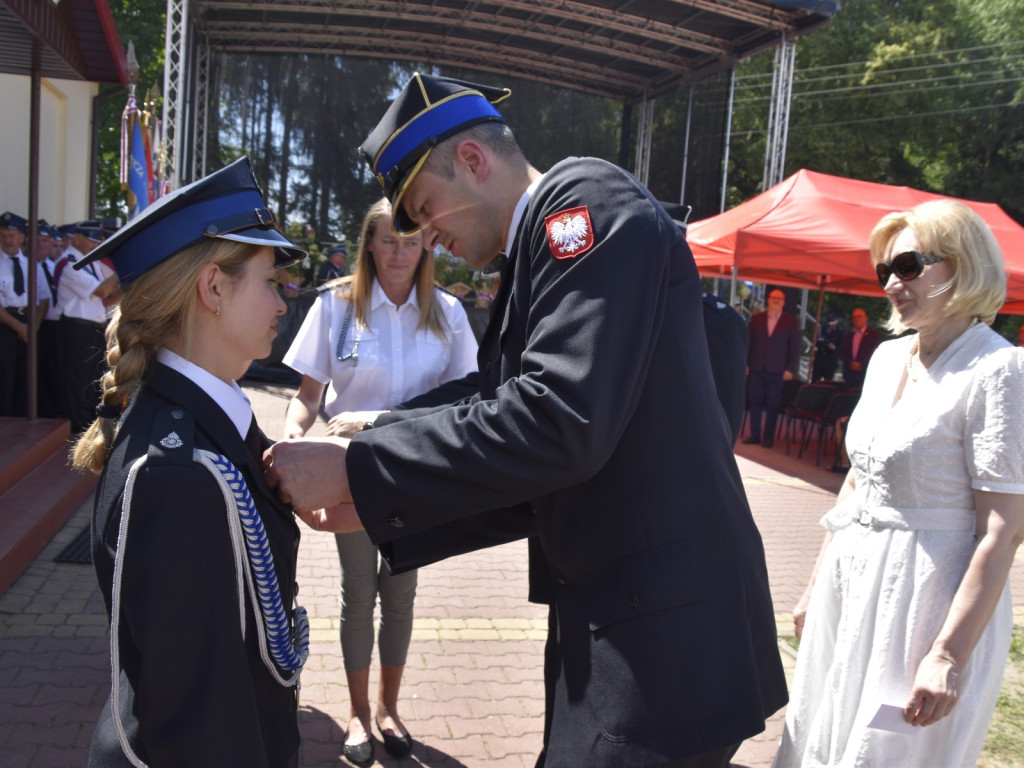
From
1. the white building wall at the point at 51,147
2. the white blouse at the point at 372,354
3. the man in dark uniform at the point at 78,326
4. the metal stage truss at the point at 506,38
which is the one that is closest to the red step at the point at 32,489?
the man in dark uniform at the point at 78,326

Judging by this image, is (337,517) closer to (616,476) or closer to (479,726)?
(616,476)

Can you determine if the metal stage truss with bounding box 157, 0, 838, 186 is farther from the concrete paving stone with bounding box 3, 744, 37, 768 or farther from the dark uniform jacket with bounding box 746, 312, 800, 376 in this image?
the concrete paving stone with bounding box 3, 744, 37, 768

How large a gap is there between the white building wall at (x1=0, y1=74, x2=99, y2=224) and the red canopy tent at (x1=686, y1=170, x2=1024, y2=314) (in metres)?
8.62

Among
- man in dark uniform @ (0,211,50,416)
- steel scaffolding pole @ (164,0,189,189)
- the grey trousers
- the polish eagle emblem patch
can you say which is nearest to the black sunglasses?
the polish eagle emblem patch

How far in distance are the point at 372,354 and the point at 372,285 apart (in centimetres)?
29

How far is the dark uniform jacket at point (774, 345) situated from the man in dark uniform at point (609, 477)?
10.3m

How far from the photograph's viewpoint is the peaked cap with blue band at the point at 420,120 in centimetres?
173

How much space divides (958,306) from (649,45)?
47.4 ft

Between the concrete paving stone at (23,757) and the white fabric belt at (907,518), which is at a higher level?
the white fabric belt at (907,518)

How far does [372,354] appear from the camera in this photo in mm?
3270

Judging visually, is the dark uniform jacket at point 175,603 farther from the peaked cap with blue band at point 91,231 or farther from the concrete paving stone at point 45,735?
the peaked cap with blue band at point 91,231

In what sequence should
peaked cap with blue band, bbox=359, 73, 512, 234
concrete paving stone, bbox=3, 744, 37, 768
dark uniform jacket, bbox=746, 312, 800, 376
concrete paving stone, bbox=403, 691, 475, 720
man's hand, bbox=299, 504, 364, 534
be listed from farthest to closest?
1. dark uniform jacket, bbox=746, 312, 800, 376
2. concrete paving stone, bbox=403, 691, 475, 720
3. concrete paving stone, bbox=3, 744, 37, 768
4. man's hand, bbox=299, 504, 364, 534
5. peaked cap with blue band, bbox=359, 73, 512, 234

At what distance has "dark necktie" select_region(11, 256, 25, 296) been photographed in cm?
869

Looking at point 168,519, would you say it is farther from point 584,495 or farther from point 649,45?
point 649,45
